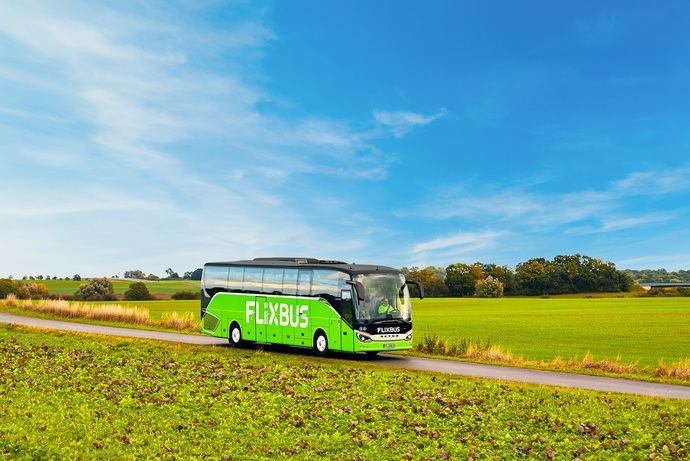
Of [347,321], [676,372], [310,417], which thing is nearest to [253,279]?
[347,321]

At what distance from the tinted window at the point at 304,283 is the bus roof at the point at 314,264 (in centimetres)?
32

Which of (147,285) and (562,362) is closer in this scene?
(562,362)

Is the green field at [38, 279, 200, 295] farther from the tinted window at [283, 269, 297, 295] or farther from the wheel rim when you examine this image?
the wheel rim

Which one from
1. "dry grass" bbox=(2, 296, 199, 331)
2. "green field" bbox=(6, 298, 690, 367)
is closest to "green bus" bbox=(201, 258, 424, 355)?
"green field" bbox=(6, 298, 690, 367)

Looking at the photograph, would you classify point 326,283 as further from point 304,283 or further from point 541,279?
point 541,279

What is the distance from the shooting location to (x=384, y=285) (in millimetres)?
33156

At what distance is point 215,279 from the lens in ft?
128

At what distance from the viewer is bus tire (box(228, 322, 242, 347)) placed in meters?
37.7

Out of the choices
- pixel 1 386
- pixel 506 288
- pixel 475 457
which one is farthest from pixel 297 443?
pixel 506 288

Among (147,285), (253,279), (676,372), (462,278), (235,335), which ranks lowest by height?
(676,372)

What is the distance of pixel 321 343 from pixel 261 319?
170 inches

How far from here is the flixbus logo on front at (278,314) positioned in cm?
3412

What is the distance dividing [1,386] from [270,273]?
15062 mm

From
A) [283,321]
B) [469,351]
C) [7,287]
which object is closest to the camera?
[469,351]
